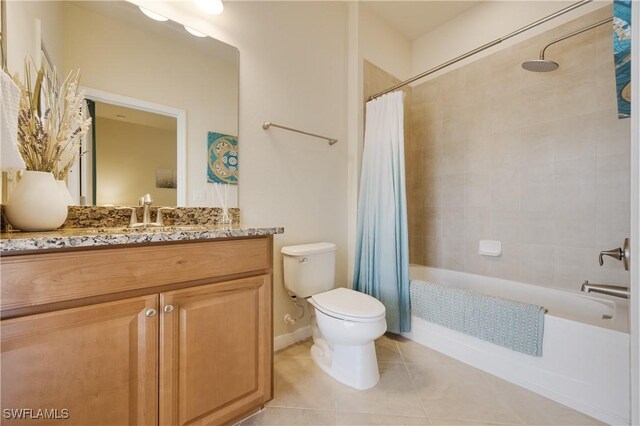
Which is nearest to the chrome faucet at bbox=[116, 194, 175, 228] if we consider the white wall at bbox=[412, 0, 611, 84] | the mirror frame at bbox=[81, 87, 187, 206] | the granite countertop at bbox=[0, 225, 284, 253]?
the mirror frame at bbox=[81, 87, 187, 206]

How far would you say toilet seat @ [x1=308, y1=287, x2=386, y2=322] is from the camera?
1.44 meters

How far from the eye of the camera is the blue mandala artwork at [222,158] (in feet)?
5.29

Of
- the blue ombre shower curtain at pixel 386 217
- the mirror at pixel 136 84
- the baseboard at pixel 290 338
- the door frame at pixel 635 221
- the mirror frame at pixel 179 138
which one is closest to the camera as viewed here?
the door frame at pixel 635 221

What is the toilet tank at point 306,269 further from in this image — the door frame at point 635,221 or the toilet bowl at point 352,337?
the door frame at point 635,221

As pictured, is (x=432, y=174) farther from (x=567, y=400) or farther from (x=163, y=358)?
(x=163, y=358)

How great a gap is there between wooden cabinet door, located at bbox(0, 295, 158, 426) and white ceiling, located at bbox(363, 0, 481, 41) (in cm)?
282

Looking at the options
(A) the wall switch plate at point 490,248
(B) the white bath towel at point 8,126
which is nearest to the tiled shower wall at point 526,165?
(A) the wall switch plate at point 490,248

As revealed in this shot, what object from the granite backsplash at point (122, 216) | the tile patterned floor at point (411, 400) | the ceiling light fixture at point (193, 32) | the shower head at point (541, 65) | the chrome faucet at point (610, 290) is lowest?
the tile patterned floor at point (411, 400)

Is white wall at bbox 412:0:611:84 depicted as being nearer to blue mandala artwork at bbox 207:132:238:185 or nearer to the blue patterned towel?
the blue patterned towel

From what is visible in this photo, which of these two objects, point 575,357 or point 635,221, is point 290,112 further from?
point 575,357

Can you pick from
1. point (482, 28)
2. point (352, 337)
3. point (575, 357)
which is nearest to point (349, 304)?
point (352, 337)

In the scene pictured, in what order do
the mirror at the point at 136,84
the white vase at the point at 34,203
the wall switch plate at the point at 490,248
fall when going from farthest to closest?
the wall switch plate at the point at 490,248, the mirror at the point at 136,84, the white vase at the point at 34,203

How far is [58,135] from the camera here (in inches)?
40.5

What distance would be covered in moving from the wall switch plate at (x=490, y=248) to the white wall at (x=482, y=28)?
1.63 meters
